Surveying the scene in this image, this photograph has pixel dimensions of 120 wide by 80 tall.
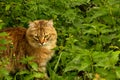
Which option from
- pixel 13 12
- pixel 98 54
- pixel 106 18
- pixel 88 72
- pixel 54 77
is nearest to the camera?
pixel 98 54

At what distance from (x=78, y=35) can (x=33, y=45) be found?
3.32 feet

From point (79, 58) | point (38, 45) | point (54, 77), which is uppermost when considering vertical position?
point (79, 58)

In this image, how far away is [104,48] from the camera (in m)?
6.32

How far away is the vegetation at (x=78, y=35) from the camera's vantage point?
4.96 meters

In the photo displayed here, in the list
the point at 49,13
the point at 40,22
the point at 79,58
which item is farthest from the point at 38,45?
the point at 79,58

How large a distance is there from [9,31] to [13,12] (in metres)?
1.36

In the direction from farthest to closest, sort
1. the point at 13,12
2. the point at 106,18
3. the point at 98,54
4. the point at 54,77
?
the point at 13,12, the point at 54,77, the point at 106,18, the point at 98,54

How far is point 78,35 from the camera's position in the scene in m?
7.34

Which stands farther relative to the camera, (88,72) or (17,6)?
(17,6)

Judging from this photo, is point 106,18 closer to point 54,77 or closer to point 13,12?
point 54,77

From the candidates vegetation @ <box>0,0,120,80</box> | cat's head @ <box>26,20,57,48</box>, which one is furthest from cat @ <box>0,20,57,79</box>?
vegetation @ <box>0,0,120,80</box>

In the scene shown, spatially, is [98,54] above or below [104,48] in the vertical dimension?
above

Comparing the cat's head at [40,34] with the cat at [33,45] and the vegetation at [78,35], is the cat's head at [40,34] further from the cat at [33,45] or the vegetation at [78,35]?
the vegetation at [78,35]

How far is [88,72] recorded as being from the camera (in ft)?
17.8
